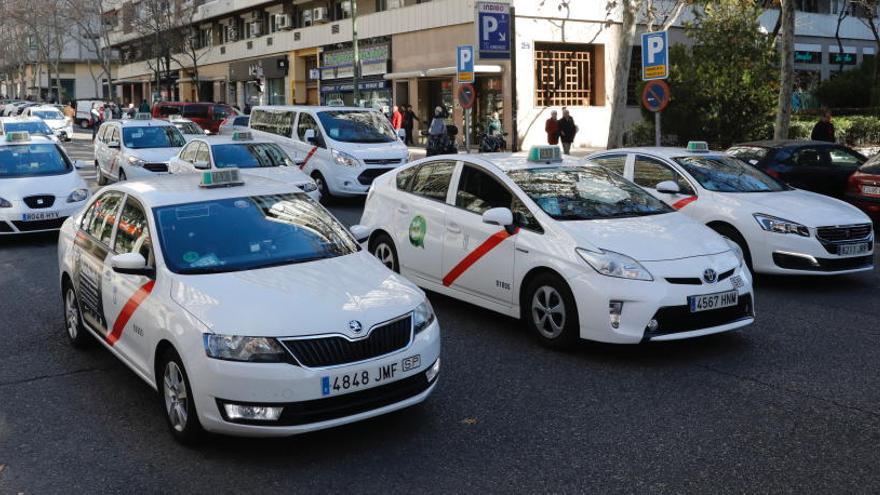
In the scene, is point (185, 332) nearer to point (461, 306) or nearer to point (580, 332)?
point (580, 332)

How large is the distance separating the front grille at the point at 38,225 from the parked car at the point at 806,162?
9.90 metres

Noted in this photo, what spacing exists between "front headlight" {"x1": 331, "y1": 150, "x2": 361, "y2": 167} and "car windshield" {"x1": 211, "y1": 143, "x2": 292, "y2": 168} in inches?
53.9

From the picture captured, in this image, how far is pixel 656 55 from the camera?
47.5ft

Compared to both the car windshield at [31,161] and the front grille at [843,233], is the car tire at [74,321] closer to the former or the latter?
the front grille at [843,233]

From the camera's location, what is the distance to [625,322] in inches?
247

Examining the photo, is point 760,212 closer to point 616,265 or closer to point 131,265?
point 616,265

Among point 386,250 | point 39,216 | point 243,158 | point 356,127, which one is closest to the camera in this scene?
point 386,250

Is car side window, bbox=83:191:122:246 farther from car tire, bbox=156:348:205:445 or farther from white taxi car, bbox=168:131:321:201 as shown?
white taxi car, bbox=168:131:321:201

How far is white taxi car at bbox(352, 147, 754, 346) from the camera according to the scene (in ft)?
20.8

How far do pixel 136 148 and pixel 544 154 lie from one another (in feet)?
41.6

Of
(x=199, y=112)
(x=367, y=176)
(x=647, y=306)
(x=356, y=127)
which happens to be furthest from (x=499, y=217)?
(x=199, y=112)

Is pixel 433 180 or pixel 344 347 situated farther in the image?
pixel 433 180

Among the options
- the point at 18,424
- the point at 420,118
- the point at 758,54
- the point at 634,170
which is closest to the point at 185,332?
the point at 18,424

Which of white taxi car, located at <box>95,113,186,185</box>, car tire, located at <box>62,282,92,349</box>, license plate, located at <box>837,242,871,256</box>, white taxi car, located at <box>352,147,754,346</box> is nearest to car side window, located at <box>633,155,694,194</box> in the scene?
license plate, located at <box>837,242,871,256</box>
